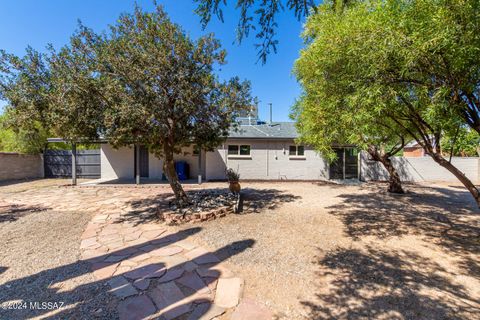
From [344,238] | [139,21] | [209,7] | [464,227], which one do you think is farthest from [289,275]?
[139,21]

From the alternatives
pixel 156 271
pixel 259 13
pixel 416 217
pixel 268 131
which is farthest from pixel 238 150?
pixel 156 271

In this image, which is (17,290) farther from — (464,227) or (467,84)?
(464,227)

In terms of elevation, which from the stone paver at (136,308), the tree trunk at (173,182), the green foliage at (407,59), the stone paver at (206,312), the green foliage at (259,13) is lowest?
the stone paver at (206,312)

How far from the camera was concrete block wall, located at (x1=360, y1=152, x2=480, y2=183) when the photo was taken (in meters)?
12.6

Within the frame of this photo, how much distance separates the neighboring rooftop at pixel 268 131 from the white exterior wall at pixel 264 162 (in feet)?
1.17

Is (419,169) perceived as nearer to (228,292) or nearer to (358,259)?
(358,259)

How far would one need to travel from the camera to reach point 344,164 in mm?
12992

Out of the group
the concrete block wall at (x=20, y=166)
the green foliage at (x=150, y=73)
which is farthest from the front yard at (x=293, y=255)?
the concrete block wall at (x=20, y=166)

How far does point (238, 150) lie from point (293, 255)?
30.4 ft

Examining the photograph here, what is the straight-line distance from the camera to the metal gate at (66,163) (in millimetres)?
13086

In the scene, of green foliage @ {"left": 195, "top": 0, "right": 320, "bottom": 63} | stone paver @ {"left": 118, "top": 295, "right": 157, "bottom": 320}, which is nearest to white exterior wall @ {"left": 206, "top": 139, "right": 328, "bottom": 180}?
green foliage @ {"left": 195, "top": 0, "right": 320, "bottom": 63}

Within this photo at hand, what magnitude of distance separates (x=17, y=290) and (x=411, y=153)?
30065mm

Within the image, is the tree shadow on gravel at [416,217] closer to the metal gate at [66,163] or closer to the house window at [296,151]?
the house window at [296,151]

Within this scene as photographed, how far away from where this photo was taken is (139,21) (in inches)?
181
